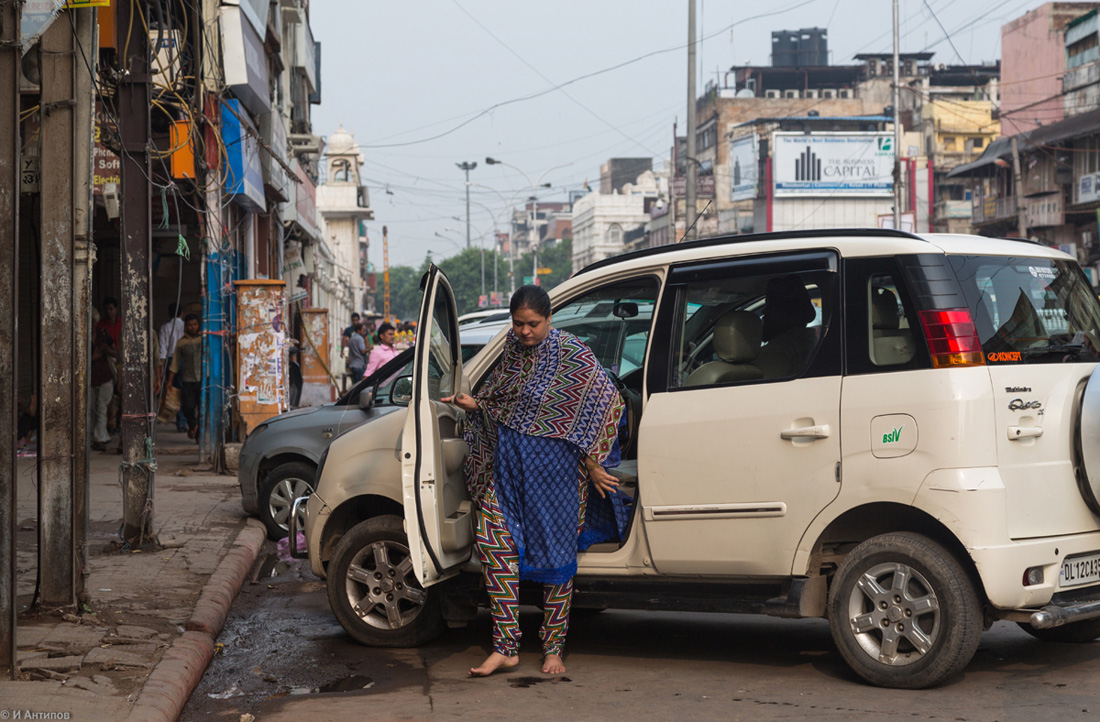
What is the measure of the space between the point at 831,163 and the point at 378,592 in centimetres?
7096

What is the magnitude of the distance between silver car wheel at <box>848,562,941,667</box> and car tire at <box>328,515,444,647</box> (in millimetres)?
2178

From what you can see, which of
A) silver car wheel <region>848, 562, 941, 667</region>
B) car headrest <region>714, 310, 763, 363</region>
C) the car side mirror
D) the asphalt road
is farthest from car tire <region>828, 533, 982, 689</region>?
the car side mirror

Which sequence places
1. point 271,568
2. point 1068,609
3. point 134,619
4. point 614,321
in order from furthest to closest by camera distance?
point 271,568 < point 614,321 < point 134,619 < point 1068,609

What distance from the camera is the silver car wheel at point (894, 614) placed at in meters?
4.80

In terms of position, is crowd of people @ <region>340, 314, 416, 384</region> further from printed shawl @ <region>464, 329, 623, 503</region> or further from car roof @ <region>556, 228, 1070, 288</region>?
car roof @ <region>556, 228, 1070, 288</region>

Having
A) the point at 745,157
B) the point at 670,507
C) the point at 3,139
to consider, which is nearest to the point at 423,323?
the point at 670,507

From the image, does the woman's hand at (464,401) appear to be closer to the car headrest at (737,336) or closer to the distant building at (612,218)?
the car headrest at (737,336)

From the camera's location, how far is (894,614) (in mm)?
4855

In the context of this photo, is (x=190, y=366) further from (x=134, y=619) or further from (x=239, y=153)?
(x=134, y=619)

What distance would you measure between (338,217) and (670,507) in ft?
196

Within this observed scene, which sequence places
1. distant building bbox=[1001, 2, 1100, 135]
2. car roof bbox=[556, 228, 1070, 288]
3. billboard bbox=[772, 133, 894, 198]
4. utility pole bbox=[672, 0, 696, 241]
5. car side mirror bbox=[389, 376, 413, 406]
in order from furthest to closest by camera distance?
billboard bbox=[772, 133, 894, 198] → distant building bbox=[1001, 2, 1100, 135] → utility pole bbox=[672, 0, 696, 241] → car side mirror bbox=[389, 376, 413, 406] → car roof bbox=[556, 228, 1070, 288]

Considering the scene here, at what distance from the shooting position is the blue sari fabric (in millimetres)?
5305

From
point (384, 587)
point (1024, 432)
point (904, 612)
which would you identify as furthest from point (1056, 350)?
point (384, 587)

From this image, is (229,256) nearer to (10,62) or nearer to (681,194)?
(10,62)
